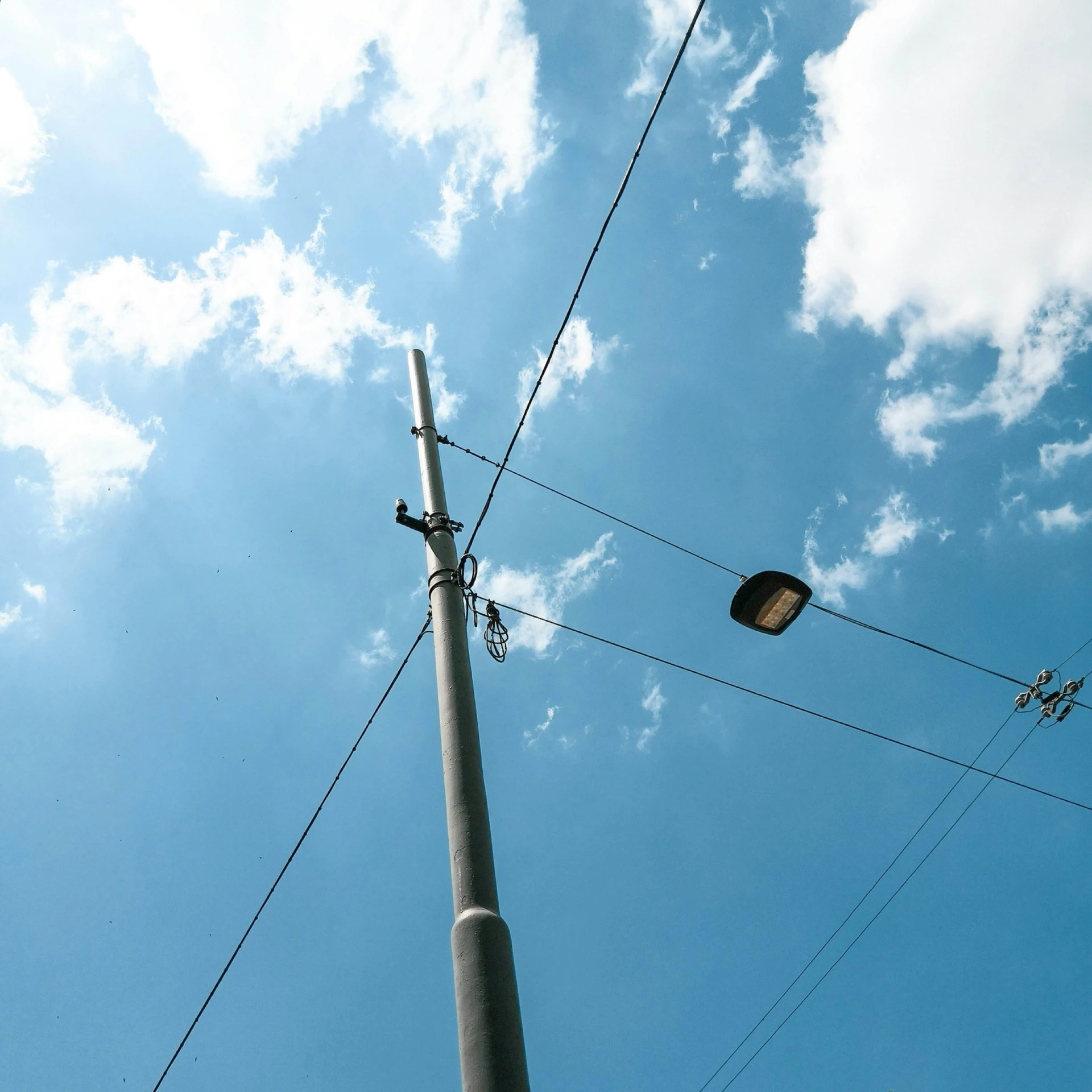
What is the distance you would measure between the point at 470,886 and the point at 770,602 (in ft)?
15.9

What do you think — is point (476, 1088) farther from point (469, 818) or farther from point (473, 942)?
point (469, 818)

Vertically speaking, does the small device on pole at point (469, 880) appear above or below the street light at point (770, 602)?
below

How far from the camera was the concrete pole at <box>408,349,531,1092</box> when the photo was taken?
302 cm

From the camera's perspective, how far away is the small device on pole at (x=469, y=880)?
119 inches

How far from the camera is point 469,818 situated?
3744mm

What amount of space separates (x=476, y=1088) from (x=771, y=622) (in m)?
5.57

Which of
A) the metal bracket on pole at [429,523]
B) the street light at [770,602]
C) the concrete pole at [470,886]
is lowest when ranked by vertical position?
the concrete pole at [470,886]

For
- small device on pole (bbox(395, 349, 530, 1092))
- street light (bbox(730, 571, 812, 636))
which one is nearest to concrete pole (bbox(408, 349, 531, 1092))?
small device on pole (bbox(395, 349, 530, 1092))

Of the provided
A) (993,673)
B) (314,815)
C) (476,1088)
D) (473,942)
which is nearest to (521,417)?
(314,815)

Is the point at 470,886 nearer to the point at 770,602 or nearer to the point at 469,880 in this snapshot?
the point at 469,880

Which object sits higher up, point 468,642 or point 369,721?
point 369,721

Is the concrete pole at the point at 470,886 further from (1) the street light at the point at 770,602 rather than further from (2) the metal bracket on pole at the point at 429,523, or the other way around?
(1) the street light at the point at 770,602

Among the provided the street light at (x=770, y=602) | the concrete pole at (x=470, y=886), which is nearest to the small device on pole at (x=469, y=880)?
the concrete pole at (x=470, y=886)

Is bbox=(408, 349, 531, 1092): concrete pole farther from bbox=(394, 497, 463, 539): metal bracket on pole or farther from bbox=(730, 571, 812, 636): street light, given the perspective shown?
bbox=(730, 571, 812, 636): street light
